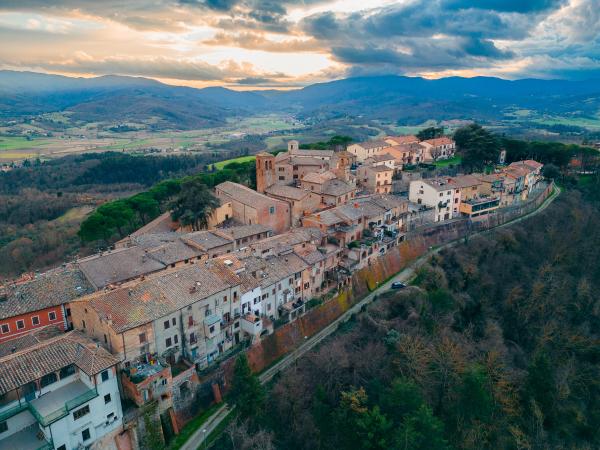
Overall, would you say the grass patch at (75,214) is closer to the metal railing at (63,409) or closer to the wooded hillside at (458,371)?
the metal railing at (63,409)

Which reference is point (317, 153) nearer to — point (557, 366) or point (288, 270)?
point (288, 270)

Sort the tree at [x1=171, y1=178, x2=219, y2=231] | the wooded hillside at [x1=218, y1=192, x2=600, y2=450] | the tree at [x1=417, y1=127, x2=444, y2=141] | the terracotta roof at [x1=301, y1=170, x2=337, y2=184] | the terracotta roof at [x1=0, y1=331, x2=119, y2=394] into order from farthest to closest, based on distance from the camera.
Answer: the tree at [x1=417, y1=127, x2=444, y2=141] → the terracotta roof at [x1=301, y1=170, x2=337, y2=184] → the tree at [x1=171, y1=178, x2=219, y2=231] → the wooded hillside at [x1=218, y1=192, x2=600, y2=450] → the terracotta roof at [x1=0, y1=331, x2=119, y2=394]

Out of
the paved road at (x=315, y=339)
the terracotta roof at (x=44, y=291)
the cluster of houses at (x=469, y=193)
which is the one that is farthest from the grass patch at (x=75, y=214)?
the cluster of houses at (x=469, y=193)

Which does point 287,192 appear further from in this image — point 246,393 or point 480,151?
point 480,151

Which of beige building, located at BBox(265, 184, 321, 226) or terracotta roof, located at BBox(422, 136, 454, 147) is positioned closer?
beige building, located at BBox(265, 184, 321, 226)

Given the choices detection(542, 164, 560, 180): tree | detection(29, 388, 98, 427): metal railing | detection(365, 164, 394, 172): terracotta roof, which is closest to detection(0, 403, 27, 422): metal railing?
detection(29, 388, 98, 427): metal railing

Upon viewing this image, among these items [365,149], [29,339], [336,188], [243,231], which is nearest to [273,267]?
[243,231]

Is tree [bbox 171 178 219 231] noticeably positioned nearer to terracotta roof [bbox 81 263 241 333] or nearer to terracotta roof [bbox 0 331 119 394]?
terracotta roof [bbox 81 263 241 333]
